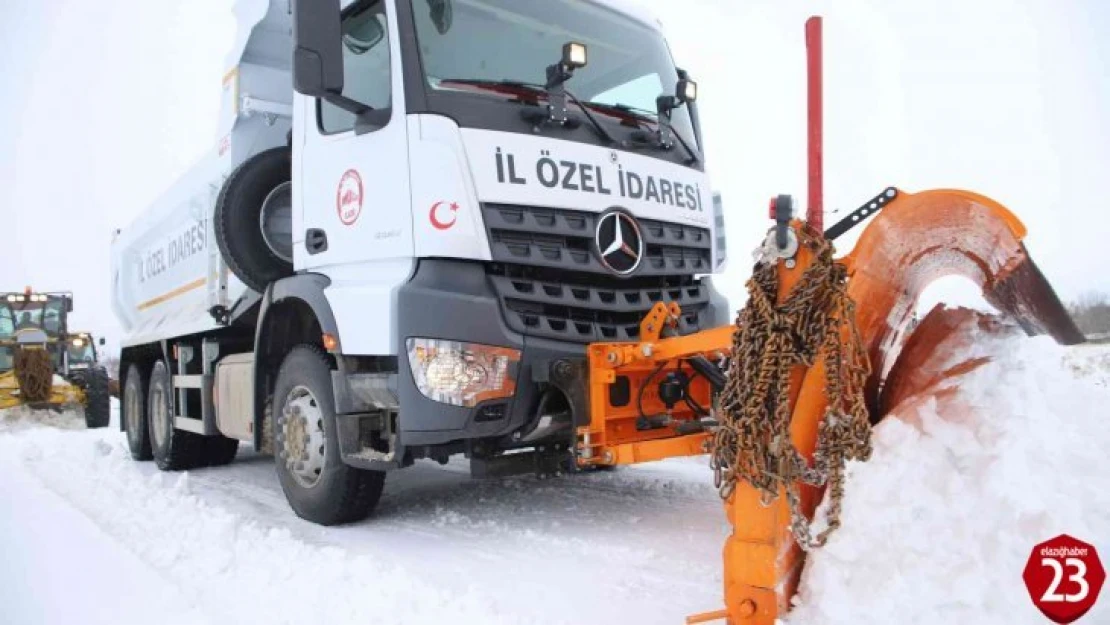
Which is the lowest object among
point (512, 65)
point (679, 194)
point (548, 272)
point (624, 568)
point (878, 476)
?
point (624, 568)

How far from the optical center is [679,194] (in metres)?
4.27

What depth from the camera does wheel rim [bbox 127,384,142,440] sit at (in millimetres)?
7754

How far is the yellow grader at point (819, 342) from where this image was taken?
2.04m

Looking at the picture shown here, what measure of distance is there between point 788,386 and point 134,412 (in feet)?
25.0

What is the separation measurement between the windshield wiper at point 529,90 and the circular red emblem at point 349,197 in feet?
2.23

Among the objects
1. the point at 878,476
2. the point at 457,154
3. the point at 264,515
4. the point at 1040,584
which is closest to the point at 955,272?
the point at 878,476

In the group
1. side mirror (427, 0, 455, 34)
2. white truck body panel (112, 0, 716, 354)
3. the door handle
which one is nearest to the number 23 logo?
white truck body panel (112, 0, 716, 354)

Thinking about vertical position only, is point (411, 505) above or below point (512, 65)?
below

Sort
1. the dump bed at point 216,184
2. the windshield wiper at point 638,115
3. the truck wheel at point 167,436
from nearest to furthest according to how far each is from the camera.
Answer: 1. the windshield wiper at point 638,115
2. the dump bed at point 216,184
3. the truck wheel at point 167,436

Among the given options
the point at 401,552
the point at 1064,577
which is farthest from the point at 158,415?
the point at 1064,577

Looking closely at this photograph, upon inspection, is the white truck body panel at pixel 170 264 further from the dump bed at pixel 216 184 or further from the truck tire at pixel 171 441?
the truck tire at pixel 171 441

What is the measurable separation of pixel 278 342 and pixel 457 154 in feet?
6.01

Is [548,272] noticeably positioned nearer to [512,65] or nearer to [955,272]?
[512,65]

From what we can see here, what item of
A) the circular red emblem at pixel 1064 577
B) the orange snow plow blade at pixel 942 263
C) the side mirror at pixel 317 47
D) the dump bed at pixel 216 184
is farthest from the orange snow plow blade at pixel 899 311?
the dump bed at pixel 216 184
